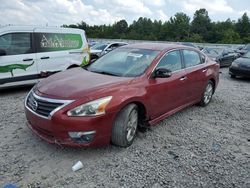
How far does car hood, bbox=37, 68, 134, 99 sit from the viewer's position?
3.74 m

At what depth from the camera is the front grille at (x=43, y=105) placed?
3.64 metres

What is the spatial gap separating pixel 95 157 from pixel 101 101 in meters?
0.83

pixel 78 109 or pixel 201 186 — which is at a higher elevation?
pixel 78 109

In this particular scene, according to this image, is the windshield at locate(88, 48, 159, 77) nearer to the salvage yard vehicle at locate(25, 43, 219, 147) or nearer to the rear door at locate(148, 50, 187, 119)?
the salvage yard vehicle at locate(25, 43, 219, 147)

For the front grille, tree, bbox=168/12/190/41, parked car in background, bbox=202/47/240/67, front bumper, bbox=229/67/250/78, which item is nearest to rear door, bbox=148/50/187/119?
the front grille

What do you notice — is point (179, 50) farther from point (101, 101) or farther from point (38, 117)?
point (38, 117)

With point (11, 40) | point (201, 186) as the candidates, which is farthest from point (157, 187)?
point (11, 40)

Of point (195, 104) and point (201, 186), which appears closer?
point (201, 186)

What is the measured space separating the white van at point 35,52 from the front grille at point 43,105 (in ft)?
11.3

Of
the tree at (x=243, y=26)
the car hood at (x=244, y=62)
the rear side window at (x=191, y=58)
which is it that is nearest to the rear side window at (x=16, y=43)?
the rear side window at (x=191, y=58)

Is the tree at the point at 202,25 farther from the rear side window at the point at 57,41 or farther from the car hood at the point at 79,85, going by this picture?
the car hood at the point at 79,85

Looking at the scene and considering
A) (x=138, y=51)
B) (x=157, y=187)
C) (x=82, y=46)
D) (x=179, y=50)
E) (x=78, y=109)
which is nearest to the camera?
(x=157, y=187)

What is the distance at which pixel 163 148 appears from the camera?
4.27 meters

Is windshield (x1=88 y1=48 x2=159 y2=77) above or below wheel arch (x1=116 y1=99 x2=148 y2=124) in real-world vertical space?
above
